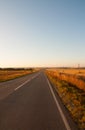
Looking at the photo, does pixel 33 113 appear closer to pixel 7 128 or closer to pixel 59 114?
pixel 59 114

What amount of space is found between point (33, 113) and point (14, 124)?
2.10 m

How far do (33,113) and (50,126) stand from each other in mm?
2347

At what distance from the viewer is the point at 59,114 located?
927 centimetres

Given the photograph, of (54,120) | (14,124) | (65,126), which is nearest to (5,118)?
(14,124)

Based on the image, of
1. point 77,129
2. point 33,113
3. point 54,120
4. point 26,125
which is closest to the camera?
point 77,129

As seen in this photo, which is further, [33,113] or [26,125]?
[33,113]

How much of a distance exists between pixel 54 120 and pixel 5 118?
1809 millimetres

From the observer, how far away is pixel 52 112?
32.0 feet

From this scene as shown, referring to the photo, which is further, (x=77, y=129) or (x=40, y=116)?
(x=40, y=116)

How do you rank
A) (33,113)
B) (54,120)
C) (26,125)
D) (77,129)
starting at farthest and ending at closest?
1. (33,113)
2. (54,120)
3. (26,125)
4. (77,129)

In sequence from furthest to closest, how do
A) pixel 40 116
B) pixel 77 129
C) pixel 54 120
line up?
pixel 40 116 < pixel 54 120 < pixel 77 129

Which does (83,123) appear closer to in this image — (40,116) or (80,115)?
(80,115)

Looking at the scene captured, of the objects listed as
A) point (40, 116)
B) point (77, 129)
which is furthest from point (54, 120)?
point (77, 129)

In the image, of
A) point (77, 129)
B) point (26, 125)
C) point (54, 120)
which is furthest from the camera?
point (54, 120)
